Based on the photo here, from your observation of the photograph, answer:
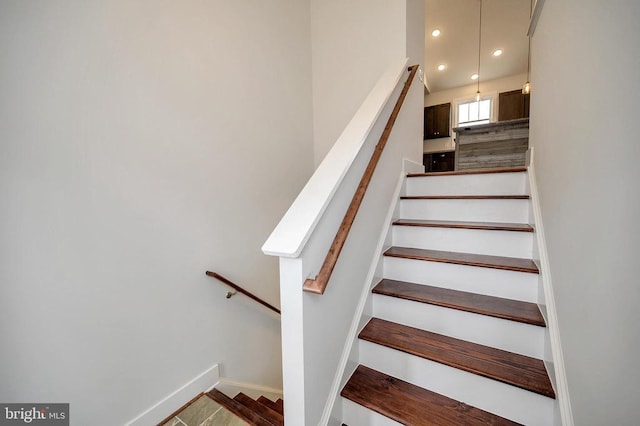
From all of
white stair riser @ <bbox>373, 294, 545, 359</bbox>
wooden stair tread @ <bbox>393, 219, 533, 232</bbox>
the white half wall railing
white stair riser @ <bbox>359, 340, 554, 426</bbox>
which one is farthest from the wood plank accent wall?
white stair riser @ <bbox>359, 340, 554, 426</bbox>

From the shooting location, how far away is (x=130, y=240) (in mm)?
1404

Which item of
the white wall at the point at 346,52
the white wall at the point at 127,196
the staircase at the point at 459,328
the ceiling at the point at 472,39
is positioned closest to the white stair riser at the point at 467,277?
the staircase at the point at 459,328

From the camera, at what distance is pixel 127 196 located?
139cm

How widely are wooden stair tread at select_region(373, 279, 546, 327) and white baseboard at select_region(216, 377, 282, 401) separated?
1371 millimetres

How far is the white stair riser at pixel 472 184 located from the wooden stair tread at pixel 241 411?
6.84 feet

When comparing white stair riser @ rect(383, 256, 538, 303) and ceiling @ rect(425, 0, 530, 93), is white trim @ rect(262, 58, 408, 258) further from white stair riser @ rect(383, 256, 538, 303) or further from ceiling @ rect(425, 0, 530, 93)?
ceiling @ rect(425, 0, 530, 93)

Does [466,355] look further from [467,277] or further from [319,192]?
[319,192]

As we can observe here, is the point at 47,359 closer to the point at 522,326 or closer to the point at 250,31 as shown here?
the point at 522,326

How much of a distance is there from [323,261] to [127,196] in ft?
3.85

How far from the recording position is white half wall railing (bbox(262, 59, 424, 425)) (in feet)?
3.28

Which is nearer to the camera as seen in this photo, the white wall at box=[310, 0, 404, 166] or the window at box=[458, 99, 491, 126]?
the white wall at box=[310, 0, 404, 166]

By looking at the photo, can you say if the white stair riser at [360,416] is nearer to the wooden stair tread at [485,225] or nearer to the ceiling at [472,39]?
the wooden stair tread at [485,225]

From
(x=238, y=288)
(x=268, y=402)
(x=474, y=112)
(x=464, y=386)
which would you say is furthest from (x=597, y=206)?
(x=474, y=112)

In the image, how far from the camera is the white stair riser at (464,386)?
105 centimetres
